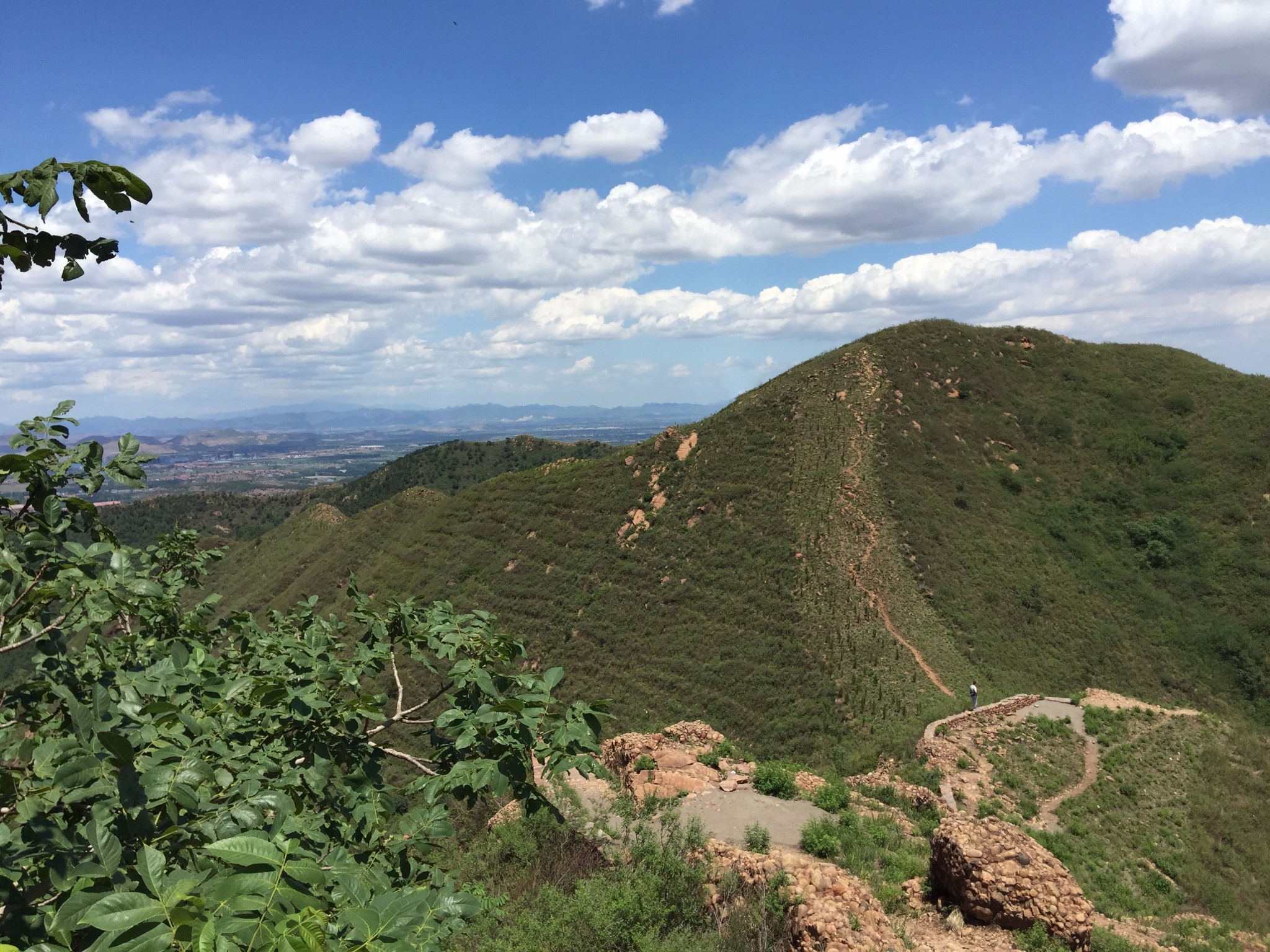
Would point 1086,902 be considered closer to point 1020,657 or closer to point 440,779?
point 440,779

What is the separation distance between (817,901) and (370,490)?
343 feet

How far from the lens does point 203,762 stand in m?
2.82

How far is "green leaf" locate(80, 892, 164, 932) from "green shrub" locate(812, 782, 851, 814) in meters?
14.6

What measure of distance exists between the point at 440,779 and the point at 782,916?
7551mm

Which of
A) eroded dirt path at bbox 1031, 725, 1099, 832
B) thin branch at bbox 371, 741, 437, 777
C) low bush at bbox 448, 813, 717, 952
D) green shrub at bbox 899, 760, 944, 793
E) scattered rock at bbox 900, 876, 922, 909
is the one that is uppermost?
thin branch at bbox 371, 741, 437, 777

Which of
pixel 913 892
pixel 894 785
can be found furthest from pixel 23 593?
pixel 894 785

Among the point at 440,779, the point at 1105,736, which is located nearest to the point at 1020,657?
the point at 1105,736

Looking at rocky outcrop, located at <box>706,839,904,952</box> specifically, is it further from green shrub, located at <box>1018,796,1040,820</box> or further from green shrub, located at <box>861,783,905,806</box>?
green shrub, located at <box>1018,796,1040,820</box>

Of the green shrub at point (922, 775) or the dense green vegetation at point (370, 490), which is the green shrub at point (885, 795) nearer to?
the green shrub at point (922, 775)

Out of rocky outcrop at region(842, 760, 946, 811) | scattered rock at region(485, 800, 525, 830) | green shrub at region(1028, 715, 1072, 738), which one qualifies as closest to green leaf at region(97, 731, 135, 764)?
scattered rock at region(485, 800, 525, 830)

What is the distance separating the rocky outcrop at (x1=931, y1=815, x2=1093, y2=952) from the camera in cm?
926

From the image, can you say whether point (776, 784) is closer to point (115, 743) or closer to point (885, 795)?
point (885, 795)

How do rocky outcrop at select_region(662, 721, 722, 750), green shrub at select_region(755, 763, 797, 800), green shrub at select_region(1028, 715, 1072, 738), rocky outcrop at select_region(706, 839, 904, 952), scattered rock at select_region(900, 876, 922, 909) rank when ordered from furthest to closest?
green shrub at select_region(1028, 715, 1072, 738) < rocky outcrop at select_region(662, 721, 722, 750) < green shrub at select_region(755, 763, 797, 800) < scattered rock at select_region(900, 876, 922, 909) < rocky outcrop at select_region(706, 839, 904, 952)

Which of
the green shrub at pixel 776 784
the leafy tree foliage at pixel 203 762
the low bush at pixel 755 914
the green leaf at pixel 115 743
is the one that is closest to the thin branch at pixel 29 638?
the leafy tree foliage at pixel 203 762
